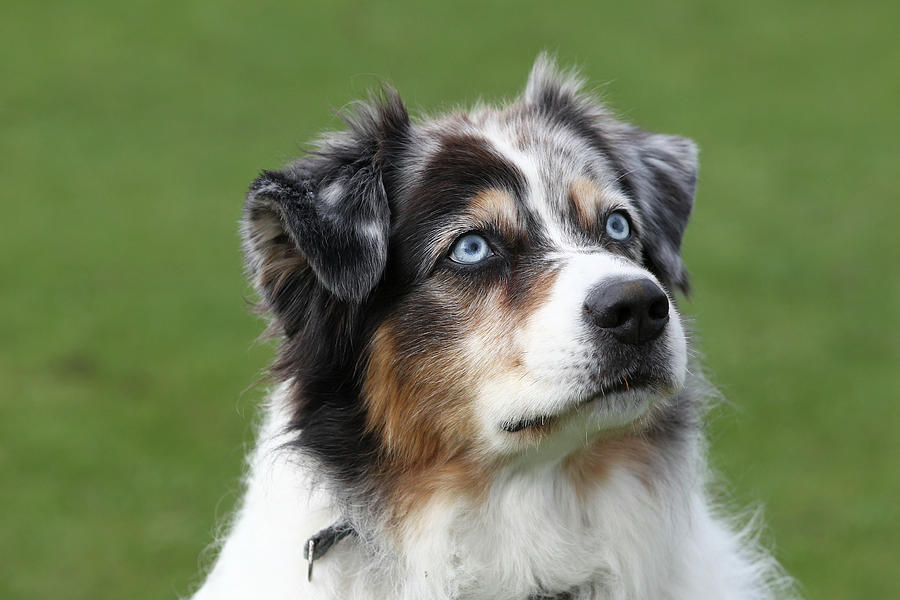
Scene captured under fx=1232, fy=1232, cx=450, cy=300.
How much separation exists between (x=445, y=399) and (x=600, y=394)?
602 mm

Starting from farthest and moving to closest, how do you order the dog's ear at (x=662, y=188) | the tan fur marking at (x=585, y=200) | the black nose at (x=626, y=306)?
the dog's ear at (x=662, y=188) → the tan fur marking at (x=585, y=200) → the black nose at (x=626, y=306)

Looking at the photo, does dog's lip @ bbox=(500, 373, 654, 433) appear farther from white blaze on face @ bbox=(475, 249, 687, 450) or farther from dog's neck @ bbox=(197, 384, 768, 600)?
dog's neck @ bbox=(197, 384, 768, 600)

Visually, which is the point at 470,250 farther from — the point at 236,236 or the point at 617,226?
the point at 236,236

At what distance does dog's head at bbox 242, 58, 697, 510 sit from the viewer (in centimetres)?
403

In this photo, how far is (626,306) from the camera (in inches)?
154

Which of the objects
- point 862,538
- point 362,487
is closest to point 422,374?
point 362,487

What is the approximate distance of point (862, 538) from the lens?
796 cm

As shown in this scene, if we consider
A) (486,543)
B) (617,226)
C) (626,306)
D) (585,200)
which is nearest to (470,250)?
(585,200)

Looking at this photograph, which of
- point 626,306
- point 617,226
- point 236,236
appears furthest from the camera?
point 236,236

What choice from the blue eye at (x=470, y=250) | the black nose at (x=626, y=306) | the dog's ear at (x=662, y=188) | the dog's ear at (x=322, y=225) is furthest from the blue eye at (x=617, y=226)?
the dog's ear at (x=322, y=225)

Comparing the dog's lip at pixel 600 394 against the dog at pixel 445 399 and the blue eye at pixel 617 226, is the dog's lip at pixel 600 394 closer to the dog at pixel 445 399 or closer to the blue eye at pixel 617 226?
the dog at pixel 445 399

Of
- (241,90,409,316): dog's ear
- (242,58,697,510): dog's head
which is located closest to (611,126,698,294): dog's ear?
(242,58,697,510): dog's head

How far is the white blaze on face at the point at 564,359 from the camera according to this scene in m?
3.96

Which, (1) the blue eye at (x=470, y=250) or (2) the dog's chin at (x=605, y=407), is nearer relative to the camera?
(2) the dog's chin at (x=605, y=407)
